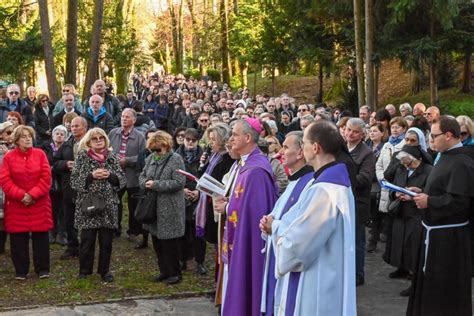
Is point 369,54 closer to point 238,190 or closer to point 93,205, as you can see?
point 93,205

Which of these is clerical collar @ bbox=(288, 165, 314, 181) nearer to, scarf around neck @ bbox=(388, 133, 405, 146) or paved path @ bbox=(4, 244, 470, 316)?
paved path @ bbox=(4, 244, 470, 316)

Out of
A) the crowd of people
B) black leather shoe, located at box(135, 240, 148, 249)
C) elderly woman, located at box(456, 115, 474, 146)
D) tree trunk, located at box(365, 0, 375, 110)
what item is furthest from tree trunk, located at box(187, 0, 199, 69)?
elderly woman, located at box(456, 115, 474, 146)

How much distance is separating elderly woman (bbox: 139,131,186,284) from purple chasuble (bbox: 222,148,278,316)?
79.0 inches

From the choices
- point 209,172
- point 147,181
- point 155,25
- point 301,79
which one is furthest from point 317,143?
point 155,25

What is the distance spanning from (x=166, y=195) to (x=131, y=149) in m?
2.41

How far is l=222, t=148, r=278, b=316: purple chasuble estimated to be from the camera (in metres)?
6.26

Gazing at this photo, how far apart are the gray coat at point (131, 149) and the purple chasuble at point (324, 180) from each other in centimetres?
609

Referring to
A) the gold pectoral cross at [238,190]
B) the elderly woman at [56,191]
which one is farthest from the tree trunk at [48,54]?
the gold pectoral cross at [238,190]

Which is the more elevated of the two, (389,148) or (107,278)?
(389,148)

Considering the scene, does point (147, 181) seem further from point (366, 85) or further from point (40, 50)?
point (40, 50)

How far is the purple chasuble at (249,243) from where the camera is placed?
6.26 meters

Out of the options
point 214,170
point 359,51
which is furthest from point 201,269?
point 359,51

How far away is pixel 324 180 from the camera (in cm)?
446

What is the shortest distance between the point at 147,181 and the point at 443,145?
3.67 m
